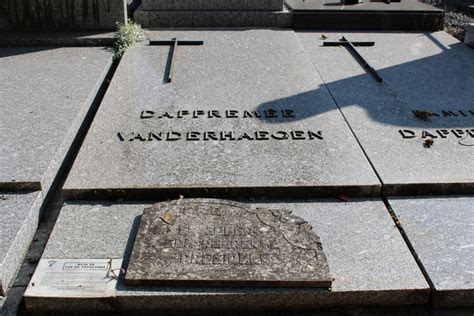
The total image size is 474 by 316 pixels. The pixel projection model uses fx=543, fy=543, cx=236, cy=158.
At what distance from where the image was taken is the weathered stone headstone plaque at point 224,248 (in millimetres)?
2482

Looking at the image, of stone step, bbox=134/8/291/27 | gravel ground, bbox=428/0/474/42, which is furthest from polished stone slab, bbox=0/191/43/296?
gravel ground, bbox=428/0/474/42

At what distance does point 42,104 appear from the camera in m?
4.31

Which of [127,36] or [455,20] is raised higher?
[127,36]

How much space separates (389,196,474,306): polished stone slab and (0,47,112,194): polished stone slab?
7.05 feet

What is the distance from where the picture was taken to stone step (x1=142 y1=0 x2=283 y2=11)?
262 inches

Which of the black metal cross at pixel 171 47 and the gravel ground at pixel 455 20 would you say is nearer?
the black metal cross at pixel 171 47

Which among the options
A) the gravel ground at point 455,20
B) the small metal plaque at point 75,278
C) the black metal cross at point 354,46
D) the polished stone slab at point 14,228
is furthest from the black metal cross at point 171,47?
the gravel ground at point 455,20

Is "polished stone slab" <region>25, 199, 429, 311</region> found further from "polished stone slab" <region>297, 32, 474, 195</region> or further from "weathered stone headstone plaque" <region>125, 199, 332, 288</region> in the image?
"polished stone slab" <region>297, 32, 474, 195</region>

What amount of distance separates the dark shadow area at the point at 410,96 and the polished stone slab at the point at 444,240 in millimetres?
1038

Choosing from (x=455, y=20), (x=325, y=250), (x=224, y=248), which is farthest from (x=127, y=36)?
(x=455, y=20)

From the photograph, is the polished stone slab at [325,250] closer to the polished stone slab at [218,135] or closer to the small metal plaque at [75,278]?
the small metal plaque at [75,278]

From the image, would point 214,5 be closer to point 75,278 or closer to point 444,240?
point 444,240

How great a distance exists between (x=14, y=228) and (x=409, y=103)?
316 centimetres

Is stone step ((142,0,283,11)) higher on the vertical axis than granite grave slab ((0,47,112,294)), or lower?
higher
